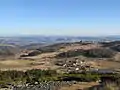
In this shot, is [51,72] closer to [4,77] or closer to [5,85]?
[4,77]

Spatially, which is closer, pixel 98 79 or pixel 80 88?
pixel 80 88

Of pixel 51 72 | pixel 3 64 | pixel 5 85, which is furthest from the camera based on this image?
pixel 3 64

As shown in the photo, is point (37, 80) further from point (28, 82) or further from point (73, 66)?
point (73, 66)

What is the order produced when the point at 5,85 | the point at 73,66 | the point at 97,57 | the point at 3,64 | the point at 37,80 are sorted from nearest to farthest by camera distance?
the point at 5,85
the point at 37,80
the point at 73,66
the point at 3,64
the point at 97,57

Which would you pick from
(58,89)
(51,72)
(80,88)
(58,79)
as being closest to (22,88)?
(58,89)

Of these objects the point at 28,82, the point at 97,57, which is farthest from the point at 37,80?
the point at 97,57

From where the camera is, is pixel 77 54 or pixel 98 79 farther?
pixel 77 54

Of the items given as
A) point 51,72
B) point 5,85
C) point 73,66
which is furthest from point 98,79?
point 73,66

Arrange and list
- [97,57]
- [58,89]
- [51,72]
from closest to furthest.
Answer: [58,89]
[51,72]
[97,57]

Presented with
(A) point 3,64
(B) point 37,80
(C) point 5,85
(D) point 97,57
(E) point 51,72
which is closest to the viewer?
(C) point 5,85
